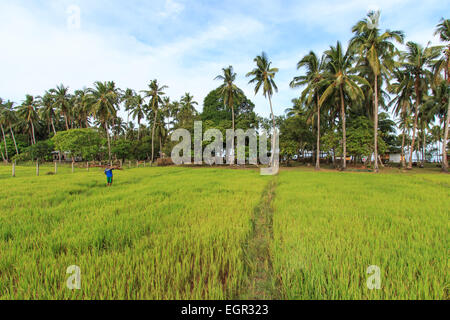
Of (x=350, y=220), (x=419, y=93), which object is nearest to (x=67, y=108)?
(x=350, y=220)

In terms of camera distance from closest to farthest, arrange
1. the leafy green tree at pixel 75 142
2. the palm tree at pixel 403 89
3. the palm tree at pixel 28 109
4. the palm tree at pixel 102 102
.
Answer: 1. the palm tree at pixel 403 89
2. the leafy green tree at pixel 75 142
3. the palm tree at pixel 102 102
4. the palm tree at pixel 28 109

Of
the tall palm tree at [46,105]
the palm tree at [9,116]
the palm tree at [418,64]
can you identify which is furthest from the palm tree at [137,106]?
the palm tree at [418,64]

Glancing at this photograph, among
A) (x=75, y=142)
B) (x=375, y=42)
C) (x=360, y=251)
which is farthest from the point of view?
(x=75, y=142)

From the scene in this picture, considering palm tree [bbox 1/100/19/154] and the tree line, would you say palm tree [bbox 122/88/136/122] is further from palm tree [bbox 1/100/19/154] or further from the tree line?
palm tree [bbox 1/100/19/154]

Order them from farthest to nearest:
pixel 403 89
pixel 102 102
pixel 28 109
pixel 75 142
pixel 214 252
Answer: pixel 28 109 < pixel 102 102 < pixel 75 142 < pixel 403 89 < pixel 214 252

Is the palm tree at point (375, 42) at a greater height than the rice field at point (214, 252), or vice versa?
the palm tree at point (375, 42)

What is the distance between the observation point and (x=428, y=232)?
124 inches

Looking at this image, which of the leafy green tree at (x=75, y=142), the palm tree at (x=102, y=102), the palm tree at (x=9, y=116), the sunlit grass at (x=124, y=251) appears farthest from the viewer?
the palm tree at (x=9, y=116)

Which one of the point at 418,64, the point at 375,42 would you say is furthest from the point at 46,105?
the point at 418,64

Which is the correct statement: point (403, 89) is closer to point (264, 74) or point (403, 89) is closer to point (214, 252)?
point (264, 74)

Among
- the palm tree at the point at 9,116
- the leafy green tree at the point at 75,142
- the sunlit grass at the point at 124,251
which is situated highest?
the palm tree at the point at 9,116

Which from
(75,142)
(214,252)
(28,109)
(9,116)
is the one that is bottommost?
(214,252)

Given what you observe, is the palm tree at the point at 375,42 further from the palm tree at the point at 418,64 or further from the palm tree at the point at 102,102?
the palm tree at the point at 102,102
